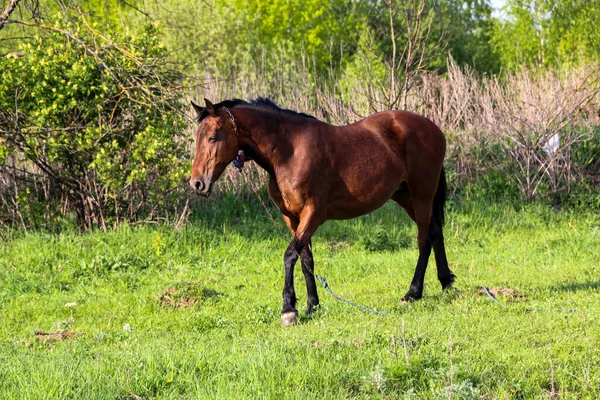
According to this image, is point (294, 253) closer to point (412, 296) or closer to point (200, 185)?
point (200, 185)

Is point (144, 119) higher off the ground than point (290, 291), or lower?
higher

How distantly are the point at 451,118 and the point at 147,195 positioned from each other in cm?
676

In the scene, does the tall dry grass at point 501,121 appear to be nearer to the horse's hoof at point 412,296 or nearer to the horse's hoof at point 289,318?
the horse's hoof at point 412,296

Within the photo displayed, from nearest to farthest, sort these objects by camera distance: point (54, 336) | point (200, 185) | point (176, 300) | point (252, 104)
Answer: point (200, 185)
point (54, 336)
point (252, 104)
point (176, 300)

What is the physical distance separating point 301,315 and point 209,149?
1977mm

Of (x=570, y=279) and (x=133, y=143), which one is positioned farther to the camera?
(x=133, y=143)

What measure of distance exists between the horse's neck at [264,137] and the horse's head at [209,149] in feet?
0.87

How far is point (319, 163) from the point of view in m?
7.54

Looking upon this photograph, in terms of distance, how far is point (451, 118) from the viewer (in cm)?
1565

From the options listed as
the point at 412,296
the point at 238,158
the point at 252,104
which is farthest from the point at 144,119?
the point at 412,296

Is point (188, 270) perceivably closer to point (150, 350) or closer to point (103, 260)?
point (103, 260)

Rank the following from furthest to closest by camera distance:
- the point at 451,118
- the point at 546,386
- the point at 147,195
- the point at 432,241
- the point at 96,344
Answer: the point at 451,118, the point at 147,195, the point at 432,241, the point at 96,344, the point at 546,386

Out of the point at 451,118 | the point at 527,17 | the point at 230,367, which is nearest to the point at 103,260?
the point at 230,367

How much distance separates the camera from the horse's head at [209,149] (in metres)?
7.00
